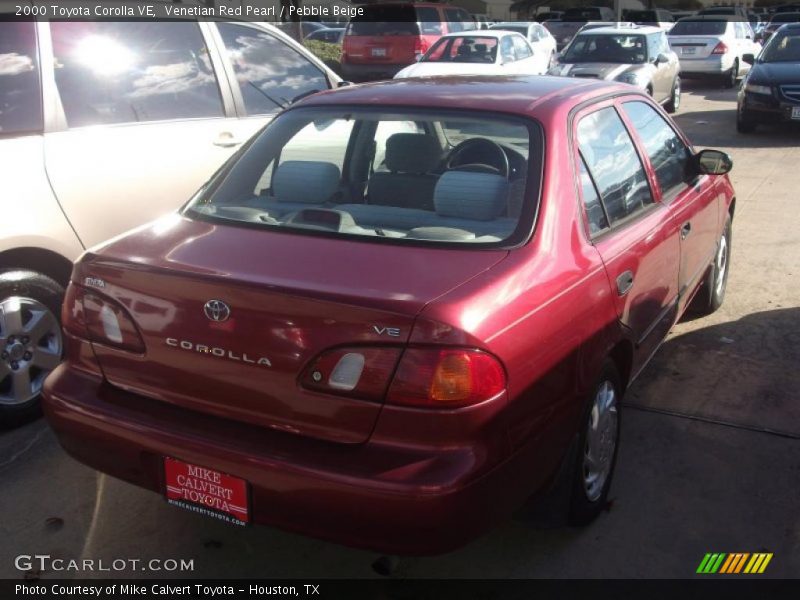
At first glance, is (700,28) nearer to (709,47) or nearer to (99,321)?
(709,47)

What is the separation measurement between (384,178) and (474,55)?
12.4m

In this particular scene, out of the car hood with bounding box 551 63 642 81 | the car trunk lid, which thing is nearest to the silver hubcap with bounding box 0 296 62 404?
the car trunk lid

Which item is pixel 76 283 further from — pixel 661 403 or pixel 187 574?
pixel 661 403

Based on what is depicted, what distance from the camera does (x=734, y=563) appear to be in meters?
3.12

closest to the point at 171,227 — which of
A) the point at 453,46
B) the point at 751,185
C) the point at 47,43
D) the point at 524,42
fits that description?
the point at 47,43

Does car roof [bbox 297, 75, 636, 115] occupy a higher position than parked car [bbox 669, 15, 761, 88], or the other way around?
car roof [bbox 297, 75, 636, 115]

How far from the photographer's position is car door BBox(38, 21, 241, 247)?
4.32 m

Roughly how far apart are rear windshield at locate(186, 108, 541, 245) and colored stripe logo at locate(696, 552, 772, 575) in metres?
1.37

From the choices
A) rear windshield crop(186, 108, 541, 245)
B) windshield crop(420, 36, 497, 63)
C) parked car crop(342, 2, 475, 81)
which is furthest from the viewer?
parked car crop(342, 2, 475, 81)

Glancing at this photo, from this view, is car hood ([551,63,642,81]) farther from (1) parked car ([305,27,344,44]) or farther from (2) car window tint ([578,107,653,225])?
(1) parked car ([305,27,344,44])

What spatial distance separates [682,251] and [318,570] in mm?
2290

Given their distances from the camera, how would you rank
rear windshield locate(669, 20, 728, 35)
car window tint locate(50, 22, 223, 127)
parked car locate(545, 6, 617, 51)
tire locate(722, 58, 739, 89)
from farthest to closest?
parked car locate(545, 6, 617, 51)
rear windshield locate(669, 20, 728, 35)
tire locate(722, 58, 739, 89)
car window tint locate(50, 22, 223, 127)

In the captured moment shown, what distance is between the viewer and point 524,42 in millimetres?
16453

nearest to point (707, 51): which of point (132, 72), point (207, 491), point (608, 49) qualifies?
point (608, 49)
